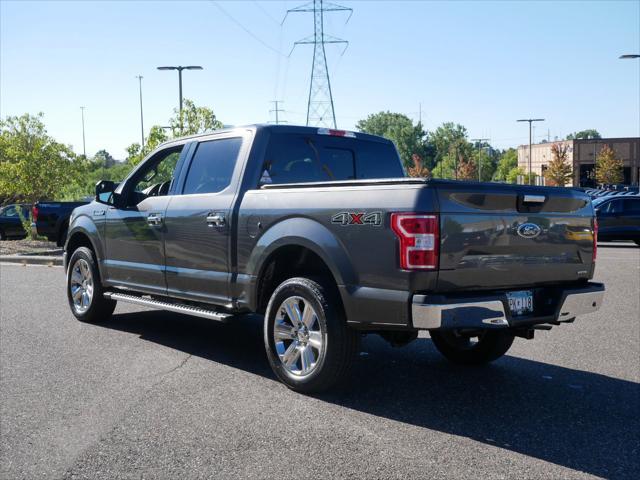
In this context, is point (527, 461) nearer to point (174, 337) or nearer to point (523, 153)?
point (174, 337)

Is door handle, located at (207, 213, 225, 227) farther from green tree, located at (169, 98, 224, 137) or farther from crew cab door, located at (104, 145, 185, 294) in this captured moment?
green tree, located at (169, 98, 224, 137)

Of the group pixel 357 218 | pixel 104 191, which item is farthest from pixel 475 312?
pixel 104 191

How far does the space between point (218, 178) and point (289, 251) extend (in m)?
1.25

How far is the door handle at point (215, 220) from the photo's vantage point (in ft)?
19.7

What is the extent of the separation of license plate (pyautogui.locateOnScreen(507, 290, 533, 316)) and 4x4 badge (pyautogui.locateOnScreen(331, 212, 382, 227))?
3.47ft

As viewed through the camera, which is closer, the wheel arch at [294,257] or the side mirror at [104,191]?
the wheel arch at [294,257]

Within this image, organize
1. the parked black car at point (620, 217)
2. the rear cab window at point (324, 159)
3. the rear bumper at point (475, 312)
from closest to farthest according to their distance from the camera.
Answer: the rear bumper at point (475, 312) → the rear cab window at point (324, 159) → the parked black car at point (620, 217)

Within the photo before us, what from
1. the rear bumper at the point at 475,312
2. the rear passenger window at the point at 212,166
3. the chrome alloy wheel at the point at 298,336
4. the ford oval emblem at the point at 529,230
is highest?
the rear passenger window at the point at 212,166

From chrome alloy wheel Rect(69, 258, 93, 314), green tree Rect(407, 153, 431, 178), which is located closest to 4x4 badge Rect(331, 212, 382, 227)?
chrome alloy wheel Rect(69, 258, 93, 314)

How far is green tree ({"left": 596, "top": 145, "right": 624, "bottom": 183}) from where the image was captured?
76.8 meters

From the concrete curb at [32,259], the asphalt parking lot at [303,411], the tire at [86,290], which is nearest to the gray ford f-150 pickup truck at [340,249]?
the asphalt parking lot at [303,411]

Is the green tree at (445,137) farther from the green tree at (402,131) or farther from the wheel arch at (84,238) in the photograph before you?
the wheel arch at (84,238)

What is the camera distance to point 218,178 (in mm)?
6391

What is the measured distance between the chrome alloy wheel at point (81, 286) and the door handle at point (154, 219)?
1.50 meters
